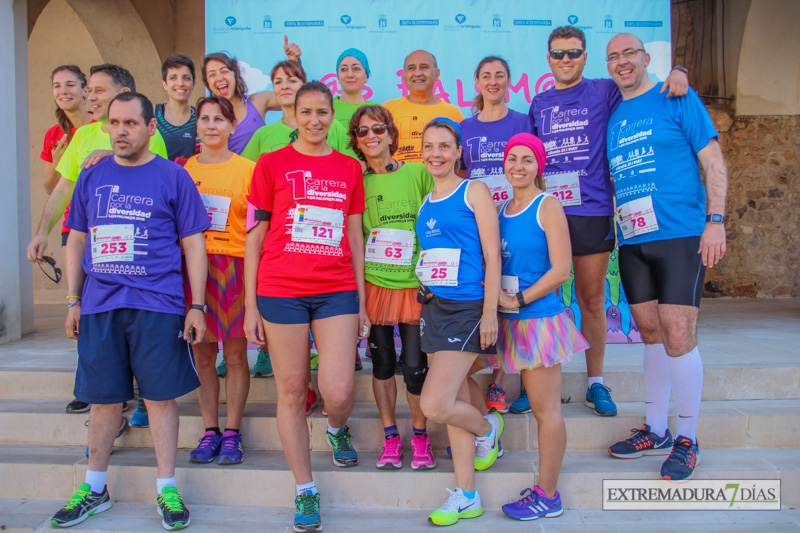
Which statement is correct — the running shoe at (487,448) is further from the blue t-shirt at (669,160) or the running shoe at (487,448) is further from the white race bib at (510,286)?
the blue t-shirt at (669,160)

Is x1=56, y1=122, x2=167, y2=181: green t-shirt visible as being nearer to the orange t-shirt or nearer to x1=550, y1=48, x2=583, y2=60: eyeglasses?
the orange t-shirt

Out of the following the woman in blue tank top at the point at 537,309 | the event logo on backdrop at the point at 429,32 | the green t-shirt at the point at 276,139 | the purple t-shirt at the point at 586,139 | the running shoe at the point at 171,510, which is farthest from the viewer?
the event logo on backdrop at the point at 429,32

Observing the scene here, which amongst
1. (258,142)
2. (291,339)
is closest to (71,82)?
(258,142)

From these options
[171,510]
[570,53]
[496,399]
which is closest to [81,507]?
[171,510]

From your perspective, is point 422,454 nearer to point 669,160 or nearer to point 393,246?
point 393,246

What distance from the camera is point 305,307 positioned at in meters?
2.44

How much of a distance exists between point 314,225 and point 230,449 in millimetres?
1280

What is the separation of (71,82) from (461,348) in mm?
2970

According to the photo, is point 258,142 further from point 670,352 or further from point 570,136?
point 670,352

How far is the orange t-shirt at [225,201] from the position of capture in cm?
282

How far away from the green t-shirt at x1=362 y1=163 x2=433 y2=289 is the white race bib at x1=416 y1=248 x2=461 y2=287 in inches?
8.8

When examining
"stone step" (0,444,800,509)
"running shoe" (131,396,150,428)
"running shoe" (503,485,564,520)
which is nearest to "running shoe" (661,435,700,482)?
"stone step" (0,444,800,509)

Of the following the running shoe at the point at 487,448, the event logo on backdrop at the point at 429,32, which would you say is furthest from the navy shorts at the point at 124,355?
the event logo on backdrop at the point at 429,32

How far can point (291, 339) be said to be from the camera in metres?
2.40
